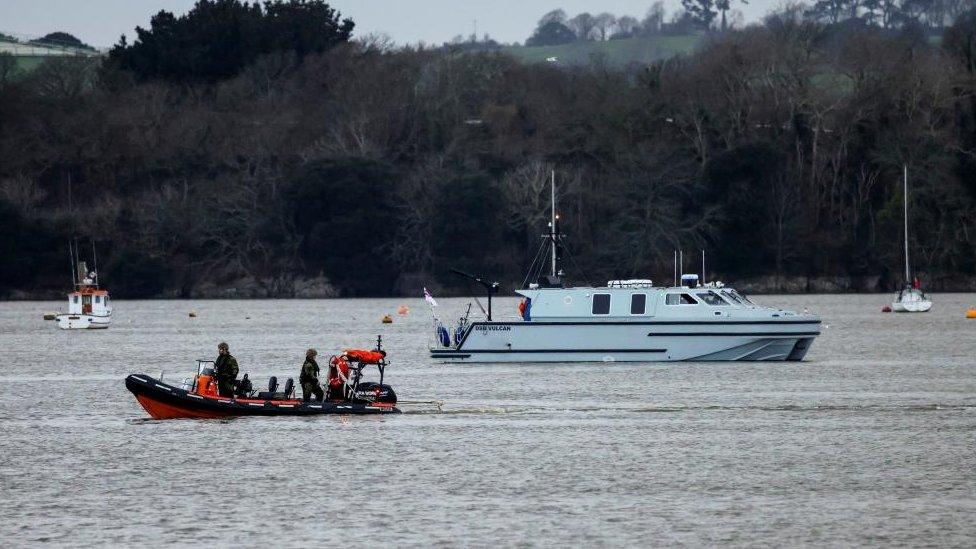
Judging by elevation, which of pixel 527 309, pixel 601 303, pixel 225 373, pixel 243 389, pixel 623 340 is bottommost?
pixel 243 389

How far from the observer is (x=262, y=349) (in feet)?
260

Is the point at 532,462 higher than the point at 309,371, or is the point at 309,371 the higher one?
the point at 309,371

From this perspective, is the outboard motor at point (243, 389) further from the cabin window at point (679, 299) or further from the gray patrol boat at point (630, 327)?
the cabin window at point (679, 299)

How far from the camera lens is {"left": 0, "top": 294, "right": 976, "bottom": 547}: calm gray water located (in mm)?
29672

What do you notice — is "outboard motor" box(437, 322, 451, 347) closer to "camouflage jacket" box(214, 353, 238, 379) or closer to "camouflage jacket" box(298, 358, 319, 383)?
"camouflage jacket" box(298, 358, 319, 383)

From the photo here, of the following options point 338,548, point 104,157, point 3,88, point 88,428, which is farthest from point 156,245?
point 338,548

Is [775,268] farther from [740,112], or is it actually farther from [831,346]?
[831,346]

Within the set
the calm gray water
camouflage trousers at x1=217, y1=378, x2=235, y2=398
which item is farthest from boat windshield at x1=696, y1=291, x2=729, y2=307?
camouflage trousers at x1=217, y1=378, x2=235, y2=398

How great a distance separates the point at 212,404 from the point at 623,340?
18.0 metres

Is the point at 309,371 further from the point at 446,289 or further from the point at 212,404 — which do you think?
the point at 446,289

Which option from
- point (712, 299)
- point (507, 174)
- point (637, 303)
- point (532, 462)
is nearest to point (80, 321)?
point (637, 303)

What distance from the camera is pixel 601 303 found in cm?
5728

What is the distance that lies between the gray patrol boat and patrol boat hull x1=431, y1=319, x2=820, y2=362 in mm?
31

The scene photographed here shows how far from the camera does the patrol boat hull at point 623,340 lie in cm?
5791
